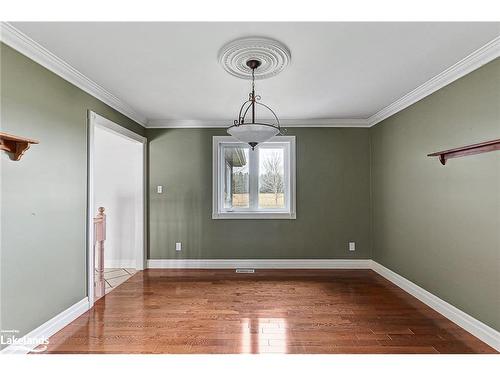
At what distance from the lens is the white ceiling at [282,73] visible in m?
1.95

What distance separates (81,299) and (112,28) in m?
2.51

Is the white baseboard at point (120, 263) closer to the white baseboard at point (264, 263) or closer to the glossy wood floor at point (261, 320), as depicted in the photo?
the white baseboard at point (264, 263)

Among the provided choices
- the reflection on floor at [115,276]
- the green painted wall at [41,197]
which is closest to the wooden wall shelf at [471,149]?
the green painted wall at [41,197]

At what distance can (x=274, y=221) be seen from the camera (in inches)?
179

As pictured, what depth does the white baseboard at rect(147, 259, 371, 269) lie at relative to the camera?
14.7 ft

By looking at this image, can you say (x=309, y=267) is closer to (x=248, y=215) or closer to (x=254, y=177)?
(x=248, y=215)

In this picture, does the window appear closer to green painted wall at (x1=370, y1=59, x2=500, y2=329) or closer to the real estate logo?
green painted wall at (x1=370, y1=59, x2=500, y2=329)

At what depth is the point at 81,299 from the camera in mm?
2846

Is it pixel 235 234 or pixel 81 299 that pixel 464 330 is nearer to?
pixel 235 234

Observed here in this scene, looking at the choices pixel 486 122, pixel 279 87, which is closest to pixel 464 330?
pixel 486 122

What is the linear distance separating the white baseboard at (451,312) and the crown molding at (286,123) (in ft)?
7.46

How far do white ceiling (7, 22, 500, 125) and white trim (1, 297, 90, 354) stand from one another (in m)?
2.22

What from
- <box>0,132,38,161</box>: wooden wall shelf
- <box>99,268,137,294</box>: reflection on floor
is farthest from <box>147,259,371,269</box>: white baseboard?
<box>0,132,38,161</box>: wooden wall shelf

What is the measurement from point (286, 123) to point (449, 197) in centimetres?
247
